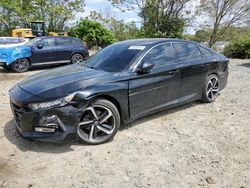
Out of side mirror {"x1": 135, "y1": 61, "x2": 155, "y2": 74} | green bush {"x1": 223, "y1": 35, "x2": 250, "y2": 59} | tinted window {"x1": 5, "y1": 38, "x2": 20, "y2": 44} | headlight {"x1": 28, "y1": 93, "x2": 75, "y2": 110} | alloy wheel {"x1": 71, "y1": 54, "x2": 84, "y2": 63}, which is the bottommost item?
green bush {"x1": 223, "y1": 35, "x2": 250, "y2": 59}

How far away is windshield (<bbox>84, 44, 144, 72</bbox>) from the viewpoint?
4484mm

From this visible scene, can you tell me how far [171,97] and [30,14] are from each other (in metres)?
28.0

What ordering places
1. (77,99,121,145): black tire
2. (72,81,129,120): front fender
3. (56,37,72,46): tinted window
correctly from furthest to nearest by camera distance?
(56,37,72,46): tinted window → (77,99,121,145): black tire → (72,81,129,120): front fender

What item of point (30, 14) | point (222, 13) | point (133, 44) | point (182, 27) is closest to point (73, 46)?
point (133, 44)

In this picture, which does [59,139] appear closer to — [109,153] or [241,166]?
[109,153]

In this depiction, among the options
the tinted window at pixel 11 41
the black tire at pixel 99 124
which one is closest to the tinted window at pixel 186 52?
the black tire at pixel 99 124

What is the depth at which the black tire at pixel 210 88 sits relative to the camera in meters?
5.75

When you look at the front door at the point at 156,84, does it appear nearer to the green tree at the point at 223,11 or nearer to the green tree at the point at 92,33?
the green tree at the point at 92,33

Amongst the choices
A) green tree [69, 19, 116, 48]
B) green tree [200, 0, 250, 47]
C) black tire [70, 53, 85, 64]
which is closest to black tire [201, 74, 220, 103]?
black tire [70, 53, 85, 64]

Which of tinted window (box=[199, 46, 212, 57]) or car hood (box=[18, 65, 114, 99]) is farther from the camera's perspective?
tinted window (box=[199, 46, 212, 57])

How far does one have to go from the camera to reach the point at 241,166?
138 inches

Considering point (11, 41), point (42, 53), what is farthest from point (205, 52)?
point (11, 41)

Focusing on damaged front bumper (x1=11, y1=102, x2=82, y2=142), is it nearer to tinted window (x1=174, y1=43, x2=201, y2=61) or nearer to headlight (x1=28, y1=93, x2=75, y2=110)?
headlight (x1=28, y1=93, x2=75, y2=110)

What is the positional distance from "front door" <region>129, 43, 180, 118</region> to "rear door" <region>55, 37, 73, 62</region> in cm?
773
